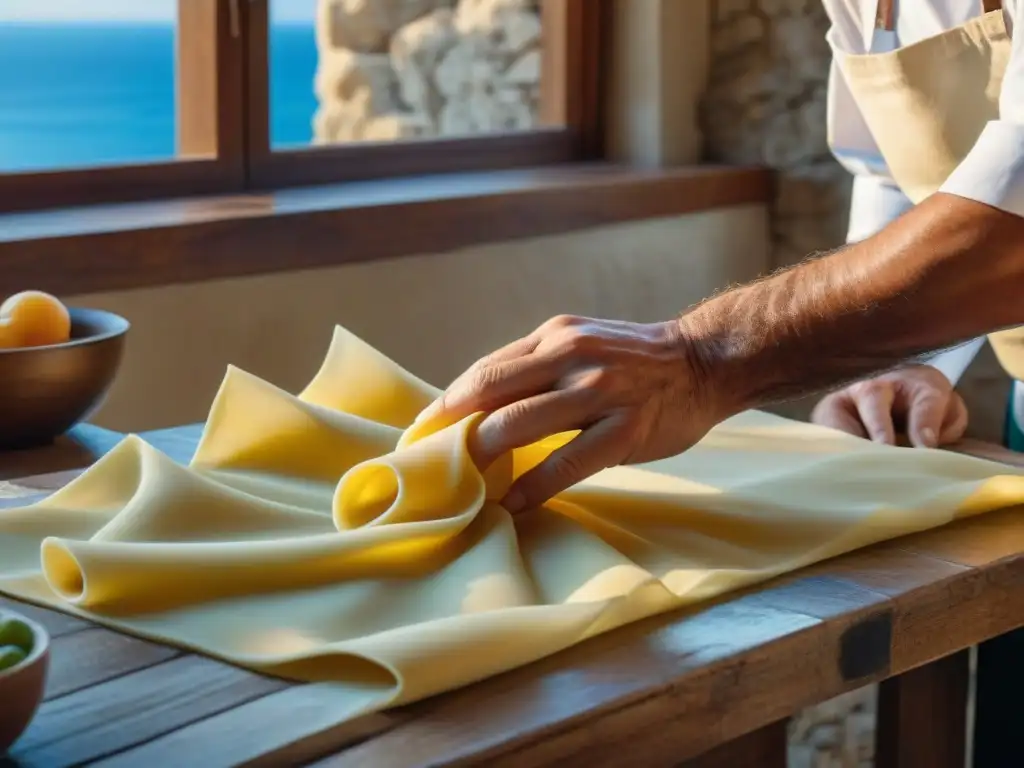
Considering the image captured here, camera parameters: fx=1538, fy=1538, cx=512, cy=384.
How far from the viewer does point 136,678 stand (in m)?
0.84

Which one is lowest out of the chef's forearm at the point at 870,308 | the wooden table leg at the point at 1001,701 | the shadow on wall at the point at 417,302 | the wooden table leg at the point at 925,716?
the wooden table leg at the point at 1001,701

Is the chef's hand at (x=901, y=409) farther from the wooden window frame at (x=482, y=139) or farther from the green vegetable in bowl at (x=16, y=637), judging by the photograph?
the wooden window frame at (x=482, y=139)

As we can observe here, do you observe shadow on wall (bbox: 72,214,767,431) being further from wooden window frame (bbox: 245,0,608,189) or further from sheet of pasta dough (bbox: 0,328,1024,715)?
sheet of pasta dough (bbox: 0,328,1024,715)

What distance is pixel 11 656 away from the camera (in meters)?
0.75

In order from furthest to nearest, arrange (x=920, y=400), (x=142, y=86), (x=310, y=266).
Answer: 1. (x=142, y=86)
2. (x=310, y=266)
3. (x=920, y=400)

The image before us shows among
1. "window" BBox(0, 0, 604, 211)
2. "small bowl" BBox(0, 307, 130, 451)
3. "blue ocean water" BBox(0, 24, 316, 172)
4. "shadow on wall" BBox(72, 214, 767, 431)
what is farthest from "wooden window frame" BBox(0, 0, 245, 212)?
"blue ocean water" BBox(0, 24, 316, 172)

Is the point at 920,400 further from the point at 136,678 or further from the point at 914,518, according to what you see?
the point at 136,678

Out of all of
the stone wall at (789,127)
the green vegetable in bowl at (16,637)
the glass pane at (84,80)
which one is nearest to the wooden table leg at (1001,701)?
the green vegetable in bowl at (16,637)

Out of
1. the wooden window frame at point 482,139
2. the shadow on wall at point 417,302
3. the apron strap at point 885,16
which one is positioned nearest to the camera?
the apron strap at point 885,16

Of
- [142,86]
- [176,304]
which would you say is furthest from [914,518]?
[142,86]

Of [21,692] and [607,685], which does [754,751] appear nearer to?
[607,685]

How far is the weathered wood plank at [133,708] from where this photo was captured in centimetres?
75

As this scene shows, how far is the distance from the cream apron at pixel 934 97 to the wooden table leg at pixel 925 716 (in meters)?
0.39

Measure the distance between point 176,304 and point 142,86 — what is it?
7612mm
